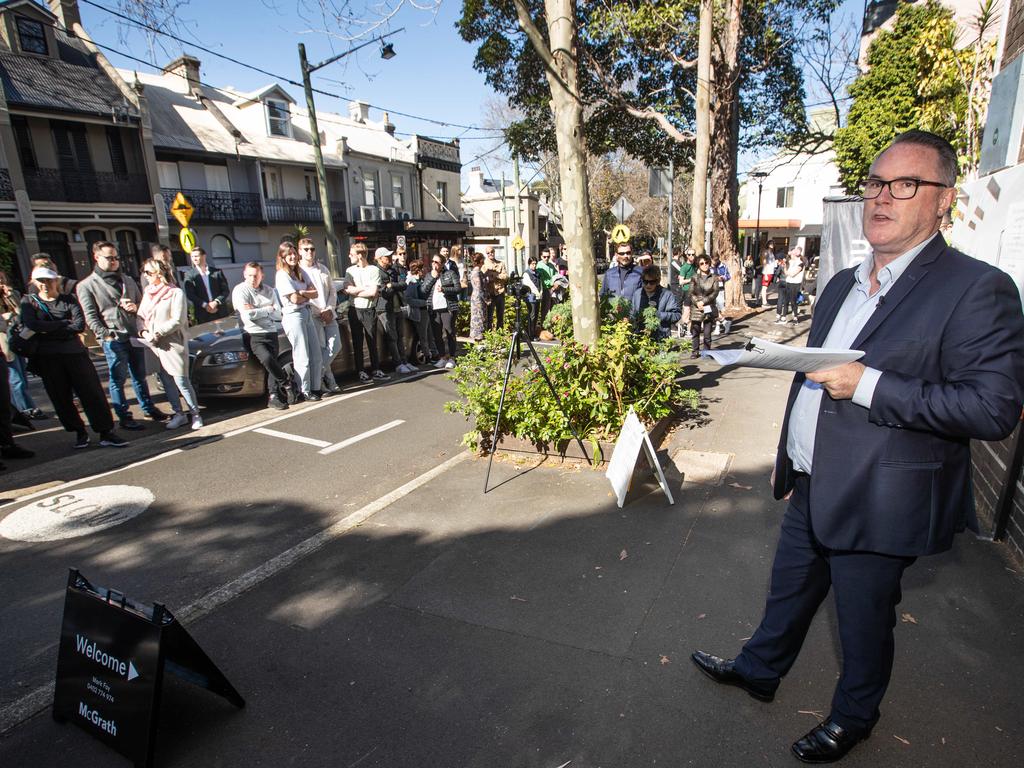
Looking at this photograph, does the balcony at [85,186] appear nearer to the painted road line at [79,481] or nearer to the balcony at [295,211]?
the balcony at [295,211]

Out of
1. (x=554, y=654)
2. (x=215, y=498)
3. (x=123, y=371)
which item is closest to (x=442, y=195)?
(x=123, y=371)

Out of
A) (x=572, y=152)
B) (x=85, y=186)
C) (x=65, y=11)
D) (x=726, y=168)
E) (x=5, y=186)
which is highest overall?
(x=65, y=11)

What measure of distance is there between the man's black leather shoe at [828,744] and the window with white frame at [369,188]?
3465cm

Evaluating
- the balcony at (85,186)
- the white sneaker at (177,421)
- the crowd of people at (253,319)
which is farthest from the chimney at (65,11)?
the white sneaker at (177,421)

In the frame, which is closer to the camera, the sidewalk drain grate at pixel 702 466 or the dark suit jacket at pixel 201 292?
the sidewalk drain grate at pixel 702 466

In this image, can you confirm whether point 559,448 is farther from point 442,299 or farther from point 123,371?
point 442,299

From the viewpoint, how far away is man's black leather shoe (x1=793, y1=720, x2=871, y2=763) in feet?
7.29

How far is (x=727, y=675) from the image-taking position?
264 centimetres

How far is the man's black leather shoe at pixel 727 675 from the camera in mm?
2545

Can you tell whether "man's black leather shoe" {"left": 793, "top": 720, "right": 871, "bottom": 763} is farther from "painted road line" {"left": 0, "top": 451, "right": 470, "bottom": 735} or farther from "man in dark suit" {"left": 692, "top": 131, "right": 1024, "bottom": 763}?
"painted road line" {"left": 0, "top": 451, "right": 470, "bottom": 735}

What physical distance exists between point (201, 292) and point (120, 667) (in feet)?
31.0

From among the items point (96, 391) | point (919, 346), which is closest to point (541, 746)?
point (919, 346)

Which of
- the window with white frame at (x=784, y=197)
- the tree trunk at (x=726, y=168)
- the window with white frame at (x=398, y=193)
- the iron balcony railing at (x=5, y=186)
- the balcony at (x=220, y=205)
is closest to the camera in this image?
the tree trunk at (x=726, y=168)

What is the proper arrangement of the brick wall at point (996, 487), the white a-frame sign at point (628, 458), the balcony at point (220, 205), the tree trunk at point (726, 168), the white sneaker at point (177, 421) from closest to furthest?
→ the brick wall at point (996, 487), the white a-frame sign at point (628, 458), the white sneaker at point (177, 421), the tree trunk at point (726, 168), the balcony at point (220, 205)
